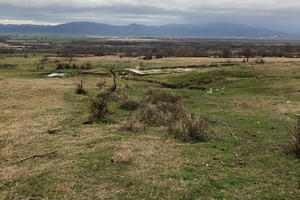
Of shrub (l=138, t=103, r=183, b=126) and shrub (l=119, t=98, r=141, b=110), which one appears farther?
shrub (l=119, t=98, r=141, b=110)

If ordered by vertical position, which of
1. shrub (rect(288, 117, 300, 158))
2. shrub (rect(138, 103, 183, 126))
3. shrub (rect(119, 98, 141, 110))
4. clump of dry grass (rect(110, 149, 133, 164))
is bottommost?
shrub (rect(119, 98, 141, 110))

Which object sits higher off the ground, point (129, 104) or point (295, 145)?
point (295, 145)

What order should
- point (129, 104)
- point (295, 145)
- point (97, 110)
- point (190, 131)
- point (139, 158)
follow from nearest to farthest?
point (139, 158)
point (295, 145)
point (190, 131)
point (97, 110)
point (129, 104)

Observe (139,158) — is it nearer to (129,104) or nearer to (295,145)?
(295,145)

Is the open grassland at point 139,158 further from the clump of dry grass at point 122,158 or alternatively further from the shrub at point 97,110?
the shrub at point 97,110

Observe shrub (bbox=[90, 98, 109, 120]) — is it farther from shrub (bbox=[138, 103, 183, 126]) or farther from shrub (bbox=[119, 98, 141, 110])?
shrub (bbox=[119, 98, 141, 110])

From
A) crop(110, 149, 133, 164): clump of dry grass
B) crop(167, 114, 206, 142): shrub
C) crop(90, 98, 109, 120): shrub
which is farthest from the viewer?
crop(90, 98, 109, 120): shrub

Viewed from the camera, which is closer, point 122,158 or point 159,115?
point 122,158

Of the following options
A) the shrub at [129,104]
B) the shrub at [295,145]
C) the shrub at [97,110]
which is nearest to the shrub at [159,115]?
the shrub at [97,110]

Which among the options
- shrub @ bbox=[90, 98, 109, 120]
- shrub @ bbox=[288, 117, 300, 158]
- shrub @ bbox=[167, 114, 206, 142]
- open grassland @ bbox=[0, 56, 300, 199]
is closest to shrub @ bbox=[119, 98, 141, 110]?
open grassland @ bbox=[0, 56, 300, 199]

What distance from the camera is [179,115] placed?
17.2m

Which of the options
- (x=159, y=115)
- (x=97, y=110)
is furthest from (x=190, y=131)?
(x=97, y=110)

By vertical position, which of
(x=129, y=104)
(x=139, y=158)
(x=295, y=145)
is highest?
(x=295, y=145)

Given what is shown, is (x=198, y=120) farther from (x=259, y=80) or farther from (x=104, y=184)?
(x=259, y=80)
